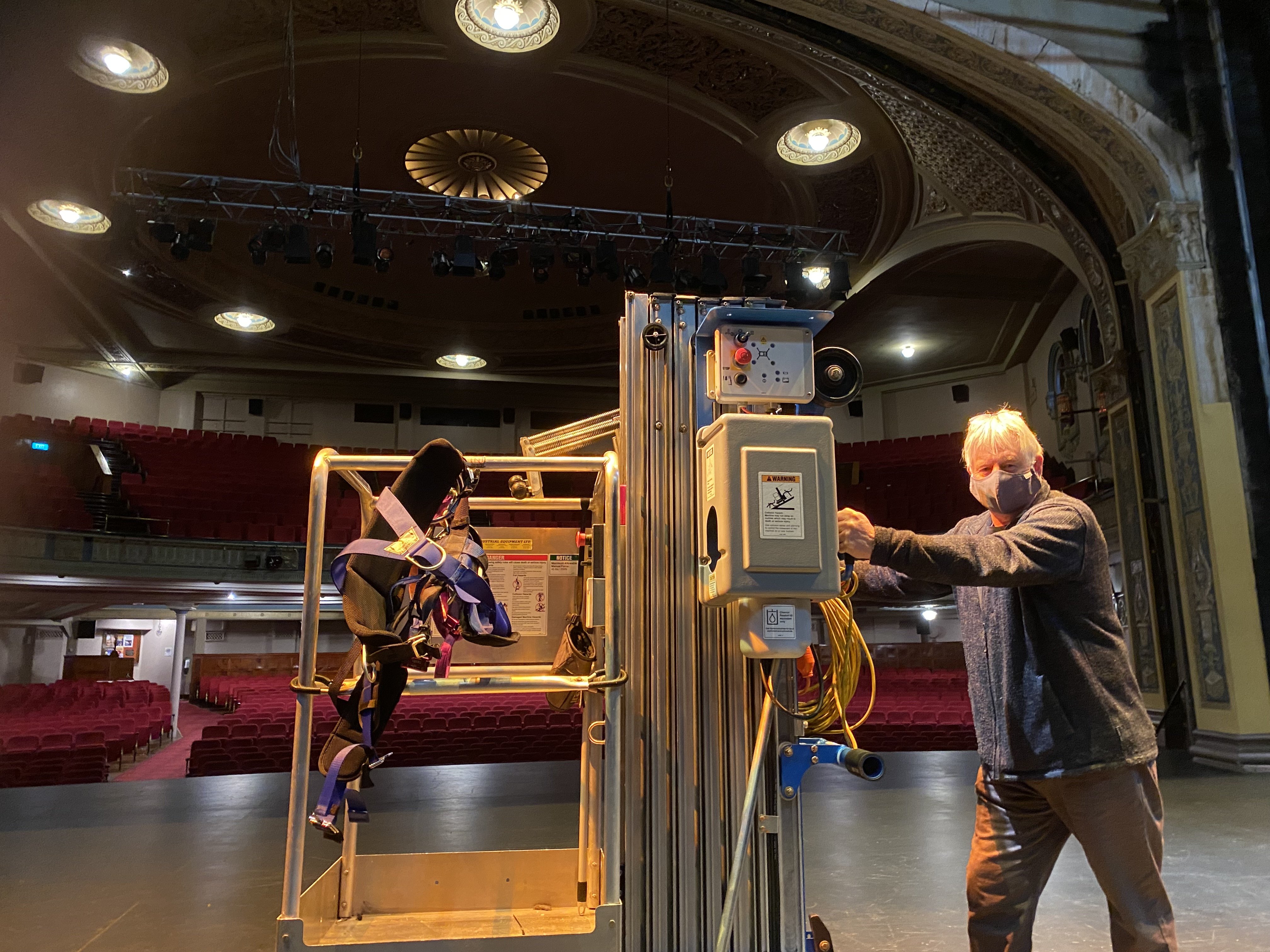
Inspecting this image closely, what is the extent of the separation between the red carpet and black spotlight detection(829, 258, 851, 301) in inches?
379

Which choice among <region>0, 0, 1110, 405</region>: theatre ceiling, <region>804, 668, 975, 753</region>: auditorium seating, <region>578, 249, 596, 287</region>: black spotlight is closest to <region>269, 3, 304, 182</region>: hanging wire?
<region>0, 0, 1110, 405</region>: theatre ceiling

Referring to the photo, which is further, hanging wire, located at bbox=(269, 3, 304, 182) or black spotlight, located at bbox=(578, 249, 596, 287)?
black spotlight, located at bbox=(578, 249, 596, 287)

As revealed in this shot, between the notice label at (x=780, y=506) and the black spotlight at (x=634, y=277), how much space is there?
9883 millimetres

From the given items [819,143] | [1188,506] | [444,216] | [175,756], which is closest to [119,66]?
[444,216]

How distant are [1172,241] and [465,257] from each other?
302 inches

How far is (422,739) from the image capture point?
7.96 m

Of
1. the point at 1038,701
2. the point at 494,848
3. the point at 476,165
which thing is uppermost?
the point at 476,165

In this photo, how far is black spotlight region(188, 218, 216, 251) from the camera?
995 cm

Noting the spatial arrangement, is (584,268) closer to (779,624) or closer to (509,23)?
(509,23)

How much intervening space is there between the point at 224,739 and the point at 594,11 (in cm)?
820

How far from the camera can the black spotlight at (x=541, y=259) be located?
10641 mm

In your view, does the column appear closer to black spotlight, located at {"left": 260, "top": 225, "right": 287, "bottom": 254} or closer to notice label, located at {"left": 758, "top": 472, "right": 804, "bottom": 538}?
black spotlight, located at {"left": 260, "top": 225, "right": 287, "bottom": 254}

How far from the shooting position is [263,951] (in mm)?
2586

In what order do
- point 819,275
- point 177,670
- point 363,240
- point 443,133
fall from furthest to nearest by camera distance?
point 819,275
point 177,670
point 443,133
point 363,240
